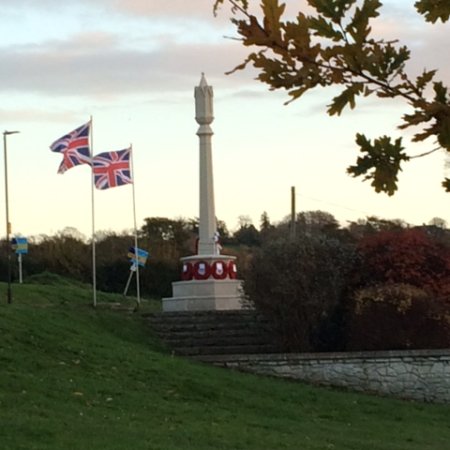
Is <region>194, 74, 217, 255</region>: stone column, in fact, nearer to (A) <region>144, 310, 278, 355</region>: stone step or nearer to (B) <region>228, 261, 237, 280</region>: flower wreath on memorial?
(B) <region>228, 261, 237, 280</region>: flower wreath on memorial

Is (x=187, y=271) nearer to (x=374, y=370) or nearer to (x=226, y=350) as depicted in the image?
(x=226, y=350)

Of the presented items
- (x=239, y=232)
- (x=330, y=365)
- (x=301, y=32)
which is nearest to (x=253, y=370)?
(x=330, y=365)

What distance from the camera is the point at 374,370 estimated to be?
22.1 m

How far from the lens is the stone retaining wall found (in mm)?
22016

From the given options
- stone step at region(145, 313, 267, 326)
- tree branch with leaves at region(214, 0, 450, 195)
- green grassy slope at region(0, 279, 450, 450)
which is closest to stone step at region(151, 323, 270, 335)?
stone step at region(145, 313, 267, 326)

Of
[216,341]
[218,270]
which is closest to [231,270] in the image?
[218,270]

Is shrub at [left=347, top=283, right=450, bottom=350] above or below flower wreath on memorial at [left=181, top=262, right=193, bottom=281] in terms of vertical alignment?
below

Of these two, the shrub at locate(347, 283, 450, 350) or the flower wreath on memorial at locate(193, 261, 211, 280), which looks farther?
the flower wreath on memorial at locate(193, 261, 211, 280)

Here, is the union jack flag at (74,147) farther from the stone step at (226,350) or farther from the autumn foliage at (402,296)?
the autumn foliage at (402,296)

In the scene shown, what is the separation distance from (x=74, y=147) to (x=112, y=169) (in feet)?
4.78

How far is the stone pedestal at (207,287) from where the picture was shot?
28359 millimetres

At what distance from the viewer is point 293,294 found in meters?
24.0

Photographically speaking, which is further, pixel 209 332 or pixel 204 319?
pixel 204 319

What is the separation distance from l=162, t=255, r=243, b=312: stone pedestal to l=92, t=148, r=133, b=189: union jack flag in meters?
2.85
